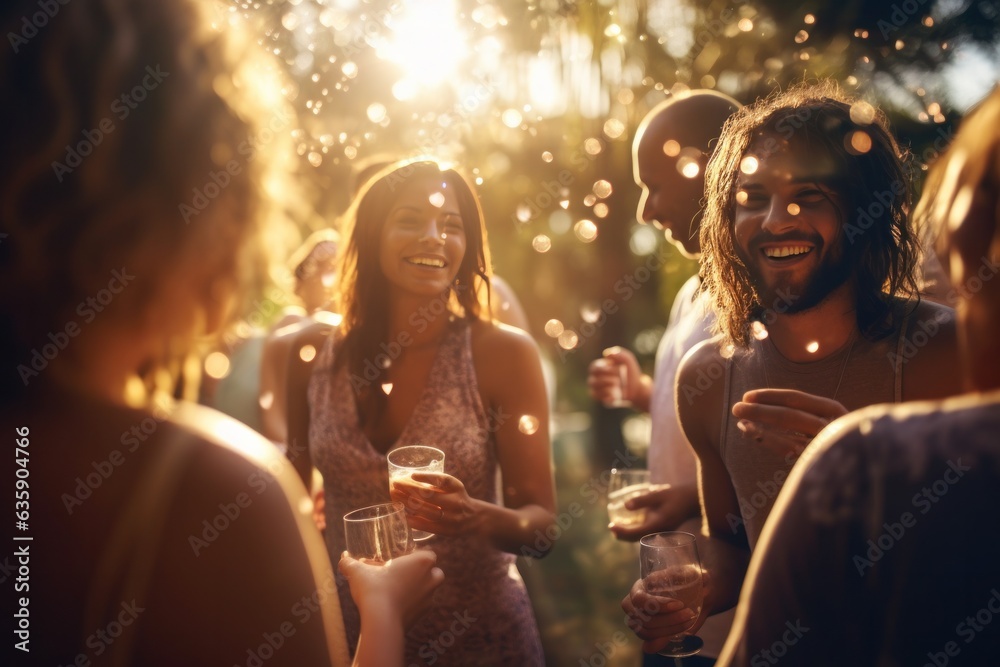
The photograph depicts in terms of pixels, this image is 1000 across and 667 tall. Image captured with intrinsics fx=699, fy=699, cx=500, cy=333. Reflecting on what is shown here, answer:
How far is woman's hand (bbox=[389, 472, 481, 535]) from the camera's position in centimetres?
222

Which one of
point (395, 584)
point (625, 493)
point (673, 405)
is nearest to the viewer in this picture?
point (395, 584)

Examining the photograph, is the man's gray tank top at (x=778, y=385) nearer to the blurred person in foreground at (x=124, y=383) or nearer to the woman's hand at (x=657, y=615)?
the woman's hand at (x=657, y=615)

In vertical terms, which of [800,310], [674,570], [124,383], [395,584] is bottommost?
[674,570]

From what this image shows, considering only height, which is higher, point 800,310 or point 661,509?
point 800,310

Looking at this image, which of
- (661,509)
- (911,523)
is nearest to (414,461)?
(661,509)

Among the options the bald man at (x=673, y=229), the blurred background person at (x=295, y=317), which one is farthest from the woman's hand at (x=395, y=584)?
the blurred background person at (x=295, y=317)

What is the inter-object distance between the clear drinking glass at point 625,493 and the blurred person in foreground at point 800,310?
295 mm

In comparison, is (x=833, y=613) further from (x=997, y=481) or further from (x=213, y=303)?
(x=213, y=303)

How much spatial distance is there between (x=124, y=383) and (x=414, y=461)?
1.29m

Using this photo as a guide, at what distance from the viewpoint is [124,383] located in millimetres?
1118

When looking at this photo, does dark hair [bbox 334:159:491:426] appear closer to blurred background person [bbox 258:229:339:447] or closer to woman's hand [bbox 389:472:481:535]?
woman's hand [bbox 389:472:481:535]

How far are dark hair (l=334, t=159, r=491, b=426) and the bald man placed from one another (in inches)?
33.5

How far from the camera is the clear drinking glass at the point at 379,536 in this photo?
197 cm

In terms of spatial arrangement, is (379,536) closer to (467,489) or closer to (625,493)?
(467,489)
